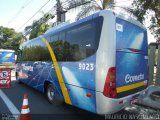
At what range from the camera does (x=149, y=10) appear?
496 inches

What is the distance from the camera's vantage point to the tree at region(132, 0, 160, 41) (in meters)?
11.9

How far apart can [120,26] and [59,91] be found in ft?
9.63

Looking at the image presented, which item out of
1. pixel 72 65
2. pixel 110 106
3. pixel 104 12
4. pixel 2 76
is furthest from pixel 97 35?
pixel 2 76

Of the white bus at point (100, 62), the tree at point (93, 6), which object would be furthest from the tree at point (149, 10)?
the white bus at point (100, 62)

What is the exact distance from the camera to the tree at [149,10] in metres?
11.9

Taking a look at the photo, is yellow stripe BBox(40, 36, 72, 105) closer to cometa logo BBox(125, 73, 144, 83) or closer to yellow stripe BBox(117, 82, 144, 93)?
yellow stripe BBox(117, 82, 144, 93)

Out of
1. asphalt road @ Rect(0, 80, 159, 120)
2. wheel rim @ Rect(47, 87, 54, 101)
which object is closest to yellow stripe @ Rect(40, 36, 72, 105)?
asphalt road @ Rect(0, 80, 159, 120)

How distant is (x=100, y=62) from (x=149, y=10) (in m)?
8.62

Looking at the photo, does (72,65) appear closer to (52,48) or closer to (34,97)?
(52,48)

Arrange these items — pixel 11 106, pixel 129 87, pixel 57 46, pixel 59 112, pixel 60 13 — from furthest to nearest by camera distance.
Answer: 1. pixel 60 13
2. pixel 11 106
3. pixel 57 46
4. pixel 59 112
5. pixel 129 87

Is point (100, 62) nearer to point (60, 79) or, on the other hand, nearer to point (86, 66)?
point (86, 66)

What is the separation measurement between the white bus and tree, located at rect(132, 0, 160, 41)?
5870mm

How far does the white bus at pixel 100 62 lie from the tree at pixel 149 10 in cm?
587

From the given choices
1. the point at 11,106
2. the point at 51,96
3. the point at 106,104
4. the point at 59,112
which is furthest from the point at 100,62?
the point at 11,106
